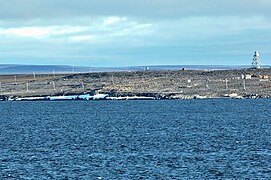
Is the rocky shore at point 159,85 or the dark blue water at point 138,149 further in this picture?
the rocky shore at point 159,85

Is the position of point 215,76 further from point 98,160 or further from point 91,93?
point 98,160

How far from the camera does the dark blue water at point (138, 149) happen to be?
4581cm

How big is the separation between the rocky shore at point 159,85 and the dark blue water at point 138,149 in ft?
183

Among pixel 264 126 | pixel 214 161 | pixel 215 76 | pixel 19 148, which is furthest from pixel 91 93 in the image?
pixel 214 161

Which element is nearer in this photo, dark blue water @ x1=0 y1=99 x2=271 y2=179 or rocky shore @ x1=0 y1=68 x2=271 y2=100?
dark blue water @ x1=0 y1=99 x2=271 y2=179

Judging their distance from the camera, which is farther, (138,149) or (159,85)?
(159,85)

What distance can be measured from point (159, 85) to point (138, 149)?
102 m

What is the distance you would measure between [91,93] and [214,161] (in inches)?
4323

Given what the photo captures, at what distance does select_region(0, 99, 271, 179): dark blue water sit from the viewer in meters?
45.8

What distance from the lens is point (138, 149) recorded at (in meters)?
57.7

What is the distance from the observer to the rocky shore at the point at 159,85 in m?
151

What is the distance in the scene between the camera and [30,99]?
159 meters

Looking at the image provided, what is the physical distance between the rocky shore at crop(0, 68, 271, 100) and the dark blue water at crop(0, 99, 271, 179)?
183ft

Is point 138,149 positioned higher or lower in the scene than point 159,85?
lower
